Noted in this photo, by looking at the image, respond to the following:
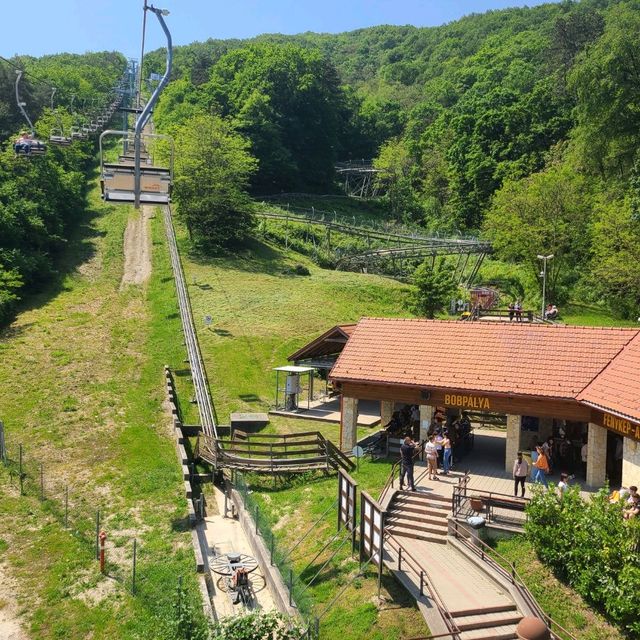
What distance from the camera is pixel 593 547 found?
14.4 m

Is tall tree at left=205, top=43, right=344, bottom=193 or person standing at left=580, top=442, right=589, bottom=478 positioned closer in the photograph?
person standing at left=580, top=442, right=589, bottom=478

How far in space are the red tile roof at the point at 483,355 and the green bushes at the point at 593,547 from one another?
239 inches

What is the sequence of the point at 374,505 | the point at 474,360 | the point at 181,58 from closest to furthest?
the point at 374,505 < the point at 474,360 < the point at 181,58

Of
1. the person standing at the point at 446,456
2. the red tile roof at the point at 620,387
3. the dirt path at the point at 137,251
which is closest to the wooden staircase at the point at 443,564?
the person standing at the point at 446,456

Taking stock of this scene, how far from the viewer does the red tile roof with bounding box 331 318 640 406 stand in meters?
22.2

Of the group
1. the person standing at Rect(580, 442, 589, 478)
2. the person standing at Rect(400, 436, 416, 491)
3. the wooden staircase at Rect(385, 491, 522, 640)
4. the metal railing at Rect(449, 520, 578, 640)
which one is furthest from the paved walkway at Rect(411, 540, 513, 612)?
the person standing at Rect(580, 442, 589, 478)

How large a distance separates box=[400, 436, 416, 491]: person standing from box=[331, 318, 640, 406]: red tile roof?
12.6 ft

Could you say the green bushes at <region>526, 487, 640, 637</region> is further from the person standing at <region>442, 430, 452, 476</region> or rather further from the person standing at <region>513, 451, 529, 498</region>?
the person standing at <region>442, 430, 452, 476</region>

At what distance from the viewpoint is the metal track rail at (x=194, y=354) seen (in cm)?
2909

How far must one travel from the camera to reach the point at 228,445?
26.4m

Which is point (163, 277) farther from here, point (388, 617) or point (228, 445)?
point (388, 617)

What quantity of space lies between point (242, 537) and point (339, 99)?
292 feet

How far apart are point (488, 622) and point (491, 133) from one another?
73.6 metres

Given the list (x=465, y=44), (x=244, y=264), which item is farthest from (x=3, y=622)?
(x=465, y=44)
